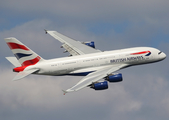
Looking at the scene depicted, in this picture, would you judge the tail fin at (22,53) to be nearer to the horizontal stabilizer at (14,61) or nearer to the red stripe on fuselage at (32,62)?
the red stripe on fuselage at (32,62)

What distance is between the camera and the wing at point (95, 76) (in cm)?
7644

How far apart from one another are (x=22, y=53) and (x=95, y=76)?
57.8 feet

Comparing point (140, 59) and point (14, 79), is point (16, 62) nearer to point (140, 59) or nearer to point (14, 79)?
point (14, 79)

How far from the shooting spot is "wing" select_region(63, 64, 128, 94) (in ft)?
251

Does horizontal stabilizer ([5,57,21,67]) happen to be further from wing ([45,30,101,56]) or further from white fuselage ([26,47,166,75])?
wing ([45,30,101,56])

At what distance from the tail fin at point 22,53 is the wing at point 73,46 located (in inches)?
496

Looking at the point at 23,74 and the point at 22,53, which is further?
the point at 22,53

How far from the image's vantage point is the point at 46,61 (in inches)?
3371

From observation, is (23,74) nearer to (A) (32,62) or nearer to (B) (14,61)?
(A) (32,62)

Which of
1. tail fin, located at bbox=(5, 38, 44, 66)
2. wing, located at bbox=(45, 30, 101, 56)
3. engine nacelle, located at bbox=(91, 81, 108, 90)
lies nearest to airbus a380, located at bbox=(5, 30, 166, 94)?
tail fin, located at bbox=(5, 38, 44, 66)

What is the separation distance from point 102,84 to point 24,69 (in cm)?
1909

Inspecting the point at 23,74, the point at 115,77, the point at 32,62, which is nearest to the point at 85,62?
the point at 115,77

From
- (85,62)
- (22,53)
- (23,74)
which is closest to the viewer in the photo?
(23,74)

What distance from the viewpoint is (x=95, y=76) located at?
269 ft
